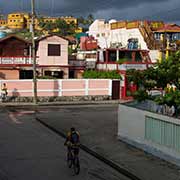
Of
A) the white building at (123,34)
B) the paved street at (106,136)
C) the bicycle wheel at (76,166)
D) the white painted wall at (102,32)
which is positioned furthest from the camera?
the white painted wall at (102,32)

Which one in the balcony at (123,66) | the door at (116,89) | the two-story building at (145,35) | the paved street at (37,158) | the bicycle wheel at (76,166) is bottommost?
the paved street at (37,158)

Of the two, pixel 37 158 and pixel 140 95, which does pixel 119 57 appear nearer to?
pixel 140 95

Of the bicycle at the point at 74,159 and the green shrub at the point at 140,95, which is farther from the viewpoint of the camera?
the green shrub at the point at 140,95

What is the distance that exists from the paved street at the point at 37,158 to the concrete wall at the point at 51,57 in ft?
67.8

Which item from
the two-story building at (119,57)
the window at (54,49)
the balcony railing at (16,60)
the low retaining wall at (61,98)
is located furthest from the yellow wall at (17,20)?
the low retaining wall at (61,98)

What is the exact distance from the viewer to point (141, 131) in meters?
17.7

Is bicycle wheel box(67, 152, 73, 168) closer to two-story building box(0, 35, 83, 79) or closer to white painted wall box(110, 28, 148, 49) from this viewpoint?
two-story building box(0, 35, 83, 79)

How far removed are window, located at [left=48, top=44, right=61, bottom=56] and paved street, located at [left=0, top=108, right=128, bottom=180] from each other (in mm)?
21145

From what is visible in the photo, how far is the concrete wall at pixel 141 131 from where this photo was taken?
50.4 feet

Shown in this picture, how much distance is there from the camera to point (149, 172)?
1408cm

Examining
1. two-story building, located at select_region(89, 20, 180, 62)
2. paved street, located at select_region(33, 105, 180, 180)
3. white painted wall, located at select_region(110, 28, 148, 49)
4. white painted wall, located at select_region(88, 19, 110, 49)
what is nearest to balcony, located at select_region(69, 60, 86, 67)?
two-story building, located at select_region(89, 20, 180, 62)

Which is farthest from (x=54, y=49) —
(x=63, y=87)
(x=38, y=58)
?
(x=63, y=87)

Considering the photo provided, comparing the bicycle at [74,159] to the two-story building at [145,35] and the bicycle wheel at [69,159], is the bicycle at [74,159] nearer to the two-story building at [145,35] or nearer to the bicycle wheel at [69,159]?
the bicycle wheel at [69,159]

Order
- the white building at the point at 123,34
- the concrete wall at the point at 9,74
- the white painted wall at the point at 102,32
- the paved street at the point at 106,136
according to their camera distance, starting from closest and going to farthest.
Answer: the paved street at the point at 106,136 → the concrete wall at the point at 9,74 → the white building at the point at 123,34 → the white painted wall at the point at 102,32
